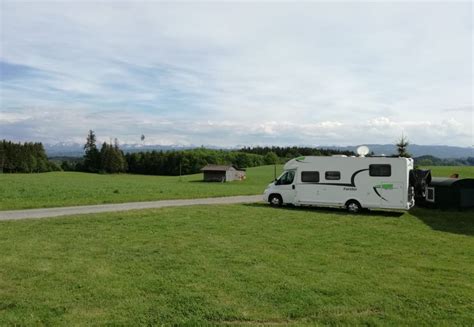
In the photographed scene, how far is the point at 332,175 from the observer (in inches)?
783

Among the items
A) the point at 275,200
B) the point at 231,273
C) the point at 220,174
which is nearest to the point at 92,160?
the point at 220,174

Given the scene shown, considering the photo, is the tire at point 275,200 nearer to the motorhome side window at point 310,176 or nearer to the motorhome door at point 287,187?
the motorhome door at point 287,187

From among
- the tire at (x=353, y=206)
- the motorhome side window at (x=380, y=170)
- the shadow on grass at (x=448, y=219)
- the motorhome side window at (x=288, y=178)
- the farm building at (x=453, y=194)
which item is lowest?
the shadow on grass at (x=448, y=219)

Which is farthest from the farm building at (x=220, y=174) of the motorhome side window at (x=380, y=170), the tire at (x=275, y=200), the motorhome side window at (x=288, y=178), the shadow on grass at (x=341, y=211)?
the motorhome side window at (x=380, y=170)

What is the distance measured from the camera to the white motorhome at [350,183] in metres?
18.5

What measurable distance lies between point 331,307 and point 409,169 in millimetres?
14181

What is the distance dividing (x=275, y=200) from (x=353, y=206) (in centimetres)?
434

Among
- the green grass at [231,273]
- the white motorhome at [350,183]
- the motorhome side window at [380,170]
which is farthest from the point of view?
the motorhome side window at [380,170]

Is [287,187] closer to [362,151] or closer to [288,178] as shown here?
[288,178]

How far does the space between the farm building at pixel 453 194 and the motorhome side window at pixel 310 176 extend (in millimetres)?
6142

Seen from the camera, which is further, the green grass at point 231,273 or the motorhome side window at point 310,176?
the motorhome side window at point 310,176

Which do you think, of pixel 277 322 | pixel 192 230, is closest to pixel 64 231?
pixel 192 230

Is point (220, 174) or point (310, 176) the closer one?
point (310, 176)

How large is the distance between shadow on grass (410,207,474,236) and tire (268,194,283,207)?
6586 millimetres
